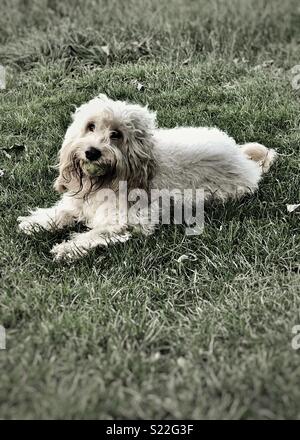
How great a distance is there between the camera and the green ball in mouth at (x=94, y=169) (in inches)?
180

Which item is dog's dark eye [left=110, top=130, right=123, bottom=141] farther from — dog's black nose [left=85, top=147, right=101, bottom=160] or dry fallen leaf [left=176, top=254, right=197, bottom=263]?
dry fallen leaf [left=176, top=254, right=197, bottom=263]

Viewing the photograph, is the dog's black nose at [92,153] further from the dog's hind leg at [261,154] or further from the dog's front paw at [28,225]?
the dog's hind leg at [261,154]

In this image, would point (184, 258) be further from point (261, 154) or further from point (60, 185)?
point (261, 154)

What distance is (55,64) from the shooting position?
7.63 metres

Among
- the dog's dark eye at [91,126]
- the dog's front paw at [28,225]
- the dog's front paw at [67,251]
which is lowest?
the dog's front paw at [67,251]

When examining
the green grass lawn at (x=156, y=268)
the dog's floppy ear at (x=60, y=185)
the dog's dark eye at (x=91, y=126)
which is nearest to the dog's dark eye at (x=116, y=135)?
the dog's dark eye at (x=91, y=126)

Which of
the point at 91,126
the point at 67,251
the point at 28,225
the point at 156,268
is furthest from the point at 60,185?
the point at 156,268

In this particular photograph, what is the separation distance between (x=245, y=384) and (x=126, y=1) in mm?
8125

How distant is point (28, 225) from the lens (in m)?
4.77

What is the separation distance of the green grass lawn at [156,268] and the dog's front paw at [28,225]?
0.07 metres

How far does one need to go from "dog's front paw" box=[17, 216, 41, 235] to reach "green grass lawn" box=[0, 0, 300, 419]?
7 centimetres

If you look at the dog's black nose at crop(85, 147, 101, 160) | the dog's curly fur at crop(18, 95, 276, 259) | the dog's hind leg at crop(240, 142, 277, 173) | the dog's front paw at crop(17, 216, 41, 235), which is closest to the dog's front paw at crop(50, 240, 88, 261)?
the dog's curly fur at crop(18, 95, 276, 259)

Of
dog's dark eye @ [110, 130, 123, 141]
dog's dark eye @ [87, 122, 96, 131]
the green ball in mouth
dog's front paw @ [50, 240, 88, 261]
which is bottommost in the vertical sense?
dog's front paw @ [50, 240, 88, 261]

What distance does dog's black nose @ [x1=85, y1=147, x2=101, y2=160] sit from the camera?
4.48m
